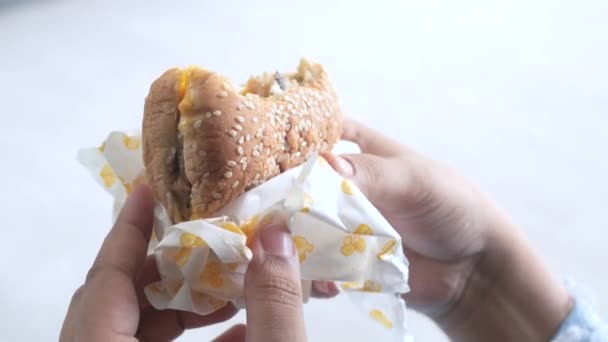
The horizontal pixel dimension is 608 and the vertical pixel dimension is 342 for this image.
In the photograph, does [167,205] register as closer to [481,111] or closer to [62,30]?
[481,111]

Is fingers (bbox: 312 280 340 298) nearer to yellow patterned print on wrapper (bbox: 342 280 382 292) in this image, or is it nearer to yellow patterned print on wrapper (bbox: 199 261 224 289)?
yellow patterned print on wrapper (bbox: 342 280 382 292)

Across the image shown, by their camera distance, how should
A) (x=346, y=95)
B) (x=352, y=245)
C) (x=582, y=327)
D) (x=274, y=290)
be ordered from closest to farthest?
(x=274, y=290), (x=352, y=245), (x=582, y=327), (x=346, y=95)

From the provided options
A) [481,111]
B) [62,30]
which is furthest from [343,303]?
[62,30]

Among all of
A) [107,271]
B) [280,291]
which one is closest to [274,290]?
[280,291]

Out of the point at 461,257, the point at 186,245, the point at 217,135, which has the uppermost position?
the point at 217,135

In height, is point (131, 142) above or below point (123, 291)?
above

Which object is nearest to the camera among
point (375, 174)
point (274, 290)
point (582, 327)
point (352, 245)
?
point (274, 290)

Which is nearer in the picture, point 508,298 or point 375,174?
point 375,174

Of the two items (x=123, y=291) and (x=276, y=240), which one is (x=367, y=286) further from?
(x=123, y=291)

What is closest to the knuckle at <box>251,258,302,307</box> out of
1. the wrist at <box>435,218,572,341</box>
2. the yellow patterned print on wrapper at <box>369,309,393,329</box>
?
the yellow patterned print on wrapper at <box>369,309,393,329</box>
